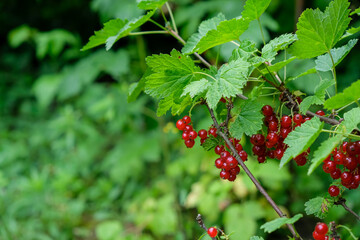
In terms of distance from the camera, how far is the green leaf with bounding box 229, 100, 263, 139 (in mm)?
Result: 527

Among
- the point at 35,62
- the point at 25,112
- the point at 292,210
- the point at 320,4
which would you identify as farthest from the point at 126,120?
the point at 35,62

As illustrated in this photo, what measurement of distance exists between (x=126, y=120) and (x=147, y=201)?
0.55 metres

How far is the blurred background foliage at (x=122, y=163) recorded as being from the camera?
1765 mm

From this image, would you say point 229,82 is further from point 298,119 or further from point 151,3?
point 151,3

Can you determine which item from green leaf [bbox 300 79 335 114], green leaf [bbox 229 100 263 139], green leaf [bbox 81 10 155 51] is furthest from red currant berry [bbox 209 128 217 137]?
green leaf [bbox 81 10 155 51]

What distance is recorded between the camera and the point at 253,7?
544 millimetres

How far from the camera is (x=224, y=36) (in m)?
0.53

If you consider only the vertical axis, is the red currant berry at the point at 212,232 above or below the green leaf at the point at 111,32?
below

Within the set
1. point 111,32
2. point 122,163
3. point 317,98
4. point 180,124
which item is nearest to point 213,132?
point 180,124

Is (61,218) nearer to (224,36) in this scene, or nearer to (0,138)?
(0,138)

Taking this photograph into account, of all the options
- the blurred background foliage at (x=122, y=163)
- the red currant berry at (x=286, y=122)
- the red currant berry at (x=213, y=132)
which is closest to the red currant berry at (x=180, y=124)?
the red currant berry at (x=213, y=132)

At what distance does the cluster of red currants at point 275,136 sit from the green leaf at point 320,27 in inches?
3.8

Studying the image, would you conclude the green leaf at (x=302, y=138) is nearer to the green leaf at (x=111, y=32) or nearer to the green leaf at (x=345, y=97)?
the green leaf at (x=345, y=97)

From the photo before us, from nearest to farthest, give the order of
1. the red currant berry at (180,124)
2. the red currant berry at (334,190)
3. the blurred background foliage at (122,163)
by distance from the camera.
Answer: the red currant berry at (334,190) → the red currant berry at (180,124) → the blurred background foliage at (122,163)
